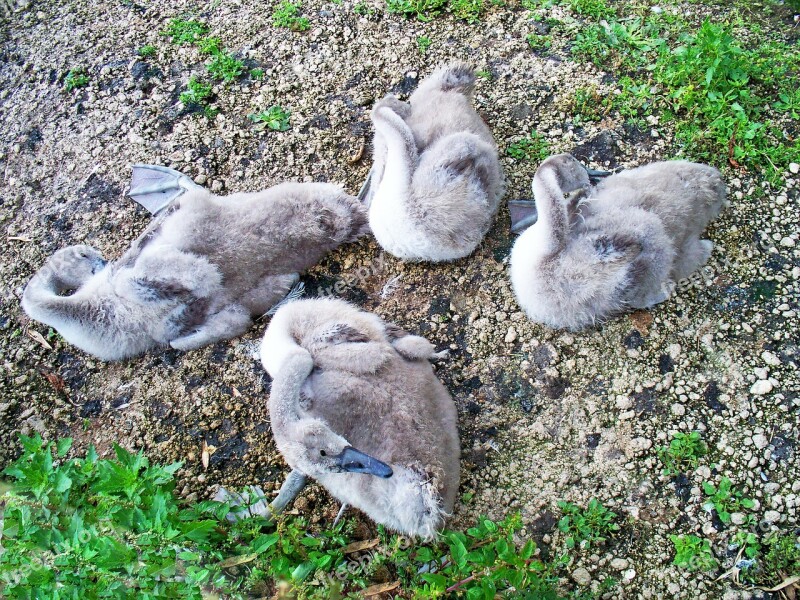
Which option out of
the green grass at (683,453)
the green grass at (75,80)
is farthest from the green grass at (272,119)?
the green grass at (683,453)

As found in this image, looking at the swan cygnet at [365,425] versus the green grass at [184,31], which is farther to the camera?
the green grass at [184,31]

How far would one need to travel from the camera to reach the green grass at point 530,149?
5306 mm

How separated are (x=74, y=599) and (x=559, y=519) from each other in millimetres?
2697

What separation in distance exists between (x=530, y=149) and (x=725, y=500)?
114 inches

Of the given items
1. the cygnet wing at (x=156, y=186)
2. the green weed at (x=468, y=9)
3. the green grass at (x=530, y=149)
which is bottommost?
the green grass at (x=530, y=149)

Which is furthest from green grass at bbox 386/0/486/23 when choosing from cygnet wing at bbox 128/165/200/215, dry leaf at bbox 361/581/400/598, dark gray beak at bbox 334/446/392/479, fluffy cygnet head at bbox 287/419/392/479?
dry leaf at bbox 361/581/400/598

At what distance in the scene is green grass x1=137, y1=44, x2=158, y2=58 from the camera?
19.4 ft

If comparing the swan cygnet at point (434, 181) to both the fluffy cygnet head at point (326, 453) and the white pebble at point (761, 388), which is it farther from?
the white pebble at point (761, 388)

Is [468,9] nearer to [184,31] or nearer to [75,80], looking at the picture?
[184,31]

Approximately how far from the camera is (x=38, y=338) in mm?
4840

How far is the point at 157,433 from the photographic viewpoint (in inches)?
176

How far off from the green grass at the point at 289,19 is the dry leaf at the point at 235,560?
4494mm

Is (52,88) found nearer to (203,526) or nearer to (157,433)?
(157,433)

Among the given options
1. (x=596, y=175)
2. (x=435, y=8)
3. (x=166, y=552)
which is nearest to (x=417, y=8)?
(x=435, y=8)
